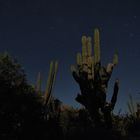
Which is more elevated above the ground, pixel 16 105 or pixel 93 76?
pixel 93 76

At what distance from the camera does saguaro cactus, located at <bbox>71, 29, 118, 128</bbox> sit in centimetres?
1812

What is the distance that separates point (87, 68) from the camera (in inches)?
715

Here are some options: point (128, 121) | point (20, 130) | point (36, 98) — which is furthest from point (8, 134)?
point (128, 121)

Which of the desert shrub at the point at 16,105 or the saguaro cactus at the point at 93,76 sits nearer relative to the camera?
the desert shrub at the point at 16,105

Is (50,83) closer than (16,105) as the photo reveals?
No

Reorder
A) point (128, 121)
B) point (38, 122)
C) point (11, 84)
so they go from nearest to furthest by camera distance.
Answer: point (11, 84) < point (38, 122) < point (128, 121)

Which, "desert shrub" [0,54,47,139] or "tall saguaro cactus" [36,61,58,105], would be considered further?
"tall saguaro cactus" [36,61,58,105]

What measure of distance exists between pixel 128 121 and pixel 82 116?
4826mm

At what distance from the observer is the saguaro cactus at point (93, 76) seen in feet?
59.5

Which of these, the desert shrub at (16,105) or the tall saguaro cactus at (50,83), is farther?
the tall saguaro cactus at (50,83)

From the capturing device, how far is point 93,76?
1816cm

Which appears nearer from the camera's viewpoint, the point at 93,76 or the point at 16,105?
the point at 16,105

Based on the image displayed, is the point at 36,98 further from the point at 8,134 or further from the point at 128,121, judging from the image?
the point at 128,121

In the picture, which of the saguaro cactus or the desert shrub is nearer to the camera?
the desert shrub
